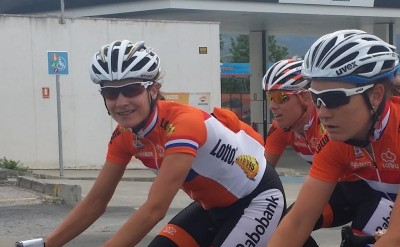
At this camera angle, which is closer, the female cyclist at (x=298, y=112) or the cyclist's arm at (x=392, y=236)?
the cyclist's arm at (x=392, y=236)

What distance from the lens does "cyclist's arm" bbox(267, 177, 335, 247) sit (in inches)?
131

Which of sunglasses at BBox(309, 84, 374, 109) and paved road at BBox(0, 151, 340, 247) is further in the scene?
paved road at BBox(0, 151, 340, 247)

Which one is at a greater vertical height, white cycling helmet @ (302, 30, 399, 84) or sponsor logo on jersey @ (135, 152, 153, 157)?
white cycling helmet @ (302, 30, 399, 84)

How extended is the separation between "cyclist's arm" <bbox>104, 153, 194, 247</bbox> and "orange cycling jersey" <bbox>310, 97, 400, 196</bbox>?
0.70 meters

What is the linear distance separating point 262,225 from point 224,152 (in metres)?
0.45

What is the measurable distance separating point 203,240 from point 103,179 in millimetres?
667

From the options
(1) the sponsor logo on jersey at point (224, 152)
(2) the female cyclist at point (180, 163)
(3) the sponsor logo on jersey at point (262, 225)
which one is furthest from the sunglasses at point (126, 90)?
(3) the sponsor logo on jersey at point (262, 225)

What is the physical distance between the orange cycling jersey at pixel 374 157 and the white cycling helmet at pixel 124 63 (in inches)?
39.6

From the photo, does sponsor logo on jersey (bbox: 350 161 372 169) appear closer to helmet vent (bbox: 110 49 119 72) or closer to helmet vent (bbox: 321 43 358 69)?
helmet vent (bbox: 321 43 358 69)

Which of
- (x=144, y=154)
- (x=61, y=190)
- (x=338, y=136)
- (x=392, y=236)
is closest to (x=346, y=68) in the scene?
(x=338, y=136)

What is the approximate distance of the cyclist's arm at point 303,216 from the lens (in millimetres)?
3324

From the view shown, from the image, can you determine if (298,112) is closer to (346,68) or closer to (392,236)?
(346,68)

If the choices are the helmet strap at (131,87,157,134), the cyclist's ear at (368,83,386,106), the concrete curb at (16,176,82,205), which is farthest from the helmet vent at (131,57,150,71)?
the concrete curb at (16,176,82,205)

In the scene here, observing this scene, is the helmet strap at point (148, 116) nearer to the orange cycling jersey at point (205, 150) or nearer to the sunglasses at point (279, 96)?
the orange cycling jersey at point (205, 150)
